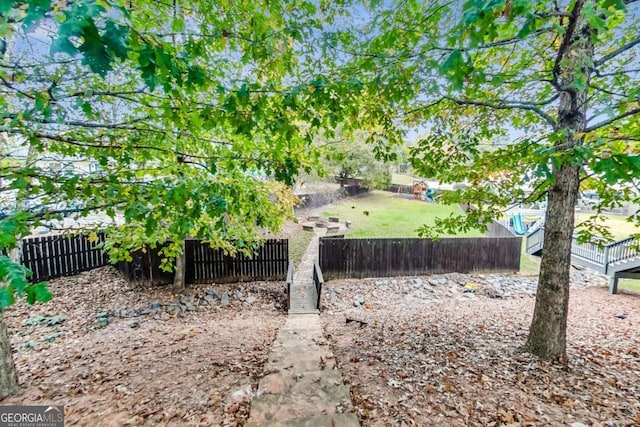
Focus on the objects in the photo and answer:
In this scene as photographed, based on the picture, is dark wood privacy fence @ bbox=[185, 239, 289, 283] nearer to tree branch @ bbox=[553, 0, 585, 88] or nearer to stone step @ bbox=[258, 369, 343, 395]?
stone step @ bbox=[258, 369, 343, 395]

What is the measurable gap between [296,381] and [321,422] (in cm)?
81

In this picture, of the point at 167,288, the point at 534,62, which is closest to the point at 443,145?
the point at 534,62

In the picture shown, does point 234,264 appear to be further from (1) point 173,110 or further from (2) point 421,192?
(2) point 421,192

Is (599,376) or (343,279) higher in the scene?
(599,376)

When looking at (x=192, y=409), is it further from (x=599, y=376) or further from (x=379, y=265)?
(x=379, y=265)

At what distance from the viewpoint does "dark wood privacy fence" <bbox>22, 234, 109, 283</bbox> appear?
7246mm

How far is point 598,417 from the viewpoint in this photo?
2.36m

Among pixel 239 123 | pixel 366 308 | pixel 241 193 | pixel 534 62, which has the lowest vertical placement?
pixel 366 308

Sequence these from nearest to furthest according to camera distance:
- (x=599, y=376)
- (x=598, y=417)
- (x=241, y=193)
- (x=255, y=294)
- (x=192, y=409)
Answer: (x=598, y=417) < (x=192, y=409) < (x=599, y=376) < (x=241, y=193) < (x=255, y=294)

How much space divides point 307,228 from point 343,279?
5.89 m

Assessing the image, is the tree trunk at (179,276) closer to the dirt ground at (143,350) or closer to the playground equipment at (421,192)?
the dirt ground at (143,350)

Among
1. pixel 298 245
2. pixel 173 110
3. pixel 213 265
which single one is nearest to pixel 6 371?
pixel 173 110

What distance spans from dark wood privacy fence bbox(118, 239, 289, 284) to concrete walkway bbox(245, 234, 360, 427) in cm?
383

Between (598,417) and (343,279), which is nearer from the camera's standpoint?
(598,417)
